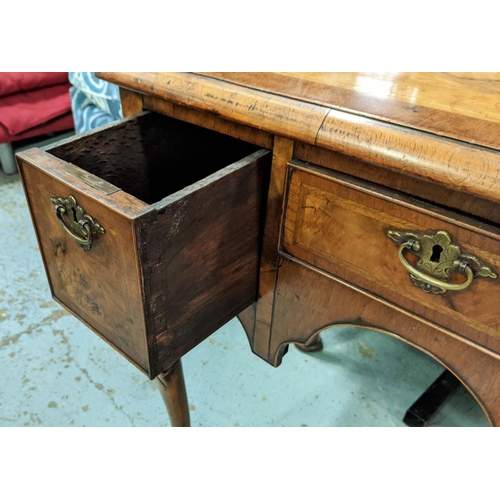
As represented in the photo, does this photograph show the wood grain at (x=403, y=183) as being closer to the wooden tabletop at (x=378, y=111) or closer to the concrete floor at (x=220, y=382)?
the wooden tabletop at (x=378, y=111)

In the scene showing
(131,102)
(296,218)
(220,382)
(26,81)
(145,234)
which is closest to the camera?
(145,234)

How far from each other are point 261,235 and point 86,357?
0.58 m

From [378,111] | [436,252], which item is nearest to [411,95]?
[378,111]

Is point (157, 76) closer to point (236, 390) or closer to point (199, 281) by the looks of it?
point (199, 281)

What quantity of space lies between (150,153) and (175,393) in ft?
1.09

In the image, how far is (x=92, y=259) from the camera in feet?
1.70

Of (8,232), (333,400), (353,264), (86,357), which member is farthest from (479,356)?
(8,232)

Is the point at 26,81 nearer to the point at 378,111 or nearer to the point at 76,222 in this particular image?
the point at 76,222

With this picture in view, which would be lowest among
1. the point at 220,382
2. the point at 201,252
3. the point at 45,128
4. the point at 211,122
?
the point at 220,382

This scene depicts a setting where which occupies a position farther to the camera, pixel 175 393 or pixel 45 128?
pixel 45 128

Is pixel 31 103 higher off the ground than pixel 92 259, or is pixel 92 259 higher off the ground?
pixel 92 259

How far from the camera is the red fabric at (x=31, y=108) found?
1.48 metres

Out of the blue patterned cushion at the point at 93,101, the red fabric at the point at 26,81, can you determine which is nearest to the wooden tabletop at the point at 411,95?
the blue patterned cushion at the point at 93,101

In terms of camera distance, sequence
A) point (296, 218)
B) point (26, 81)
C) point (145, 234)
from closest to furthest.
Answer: point (145, 234), point (296, 218), point (26, 81)
